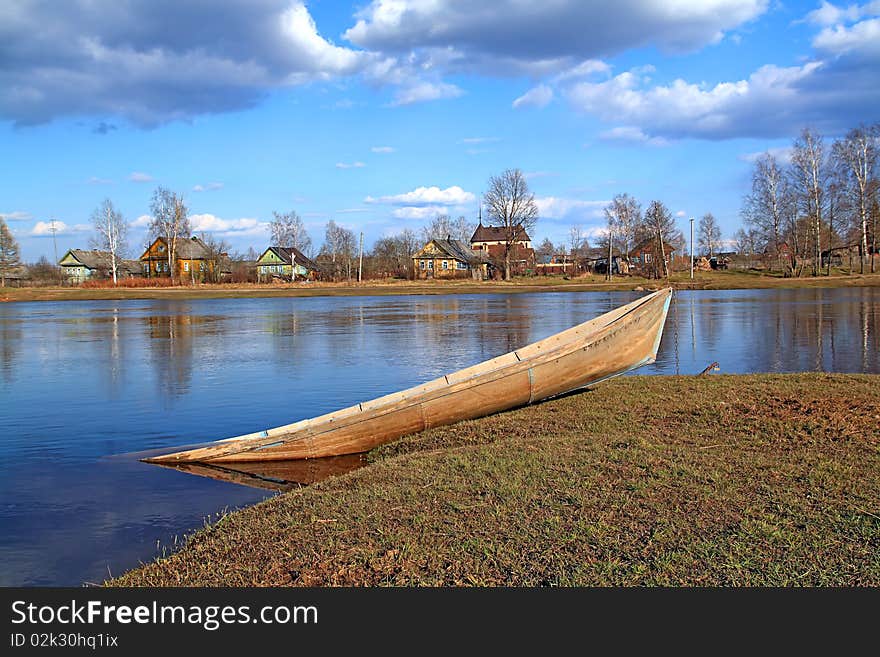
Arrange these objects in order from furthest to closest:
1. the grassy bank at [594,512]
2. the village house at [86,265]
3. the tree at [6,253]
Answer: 1. the village house at [86,265]
2. the tree at [6,253]
3. the grassy bank at [594,512]

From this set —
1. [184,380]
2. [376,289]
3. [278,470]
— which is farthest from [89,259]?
[278,470]

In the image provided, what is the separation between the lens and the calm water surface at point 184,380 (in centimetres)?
782

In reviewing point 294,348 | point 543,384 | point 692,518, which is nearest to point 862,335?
point 543,384

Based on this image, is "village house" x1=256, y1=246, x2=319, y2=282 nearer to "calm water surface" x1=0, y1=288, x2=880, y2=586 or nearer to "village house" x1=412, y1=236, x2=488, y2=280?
"village house" x1=412, y1=236, x2=488, y2=280

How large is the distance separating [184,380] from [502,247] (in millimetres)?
102061

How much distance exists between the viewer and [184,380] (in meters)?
17.5

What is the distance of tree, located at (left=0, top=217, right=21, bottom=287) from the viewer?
86.5m

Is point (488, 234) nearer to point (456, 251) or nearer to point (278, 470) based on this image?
point (456, 251)

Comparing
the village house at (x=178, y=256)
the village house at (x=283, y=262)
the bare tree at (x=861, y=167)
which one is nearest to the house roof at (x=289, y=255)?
the village house at (x=283, y=262)

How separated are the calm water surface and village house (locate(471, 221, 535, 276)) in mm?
70530

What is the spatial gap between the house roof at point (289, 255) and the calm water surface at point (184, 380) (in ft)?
275

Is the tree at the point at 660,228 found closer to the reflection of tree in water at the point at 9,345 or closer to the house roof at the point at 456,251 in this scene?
the house roof at the point at 456,251

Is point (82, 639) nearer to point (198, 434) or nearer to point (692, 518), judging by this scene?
point (692, 518)

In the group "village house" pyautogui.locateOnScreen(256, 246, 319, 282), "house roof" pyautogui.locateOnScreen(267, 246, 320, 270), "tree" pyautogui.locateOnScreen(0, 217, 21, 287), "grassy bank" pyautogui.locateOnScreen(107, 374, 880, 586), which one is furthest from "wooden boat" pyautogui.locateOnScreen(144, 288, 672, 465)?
"house roof" pyautogui.locateOnScreen(267, 246, 320, 270)
